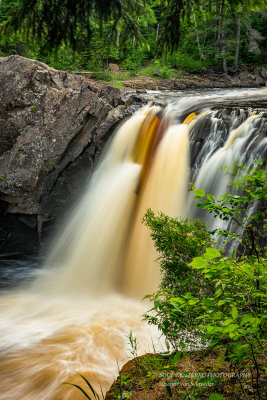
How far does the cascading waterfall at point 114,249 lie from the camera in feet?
15.7

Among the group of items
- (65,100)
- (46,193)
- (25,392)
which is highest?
(65,100)

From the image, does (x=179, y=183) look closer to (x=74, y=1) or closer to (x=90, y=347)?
(x=90, y=347)

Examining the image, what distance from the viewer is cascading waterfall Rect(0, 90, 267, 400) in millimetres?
4777

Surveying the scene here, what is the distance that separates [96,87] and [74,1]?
271 inches

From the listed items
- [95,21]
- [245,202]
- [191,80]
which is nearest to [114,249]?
[95,21]

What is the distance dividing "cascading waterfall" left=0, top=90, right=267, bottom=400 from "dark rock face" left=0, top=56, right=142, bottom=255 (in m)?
0.61

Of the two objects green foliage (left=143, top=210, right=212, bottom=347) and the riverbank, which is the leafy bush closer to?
the riverbank

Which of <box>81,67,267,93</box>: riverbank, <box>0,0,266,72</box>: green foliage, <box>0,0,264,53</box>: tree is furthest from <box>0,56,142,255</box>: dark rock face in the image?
<box>81,67,267,93</box>: riverbank

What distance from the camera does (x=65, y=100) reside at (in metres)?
9.32

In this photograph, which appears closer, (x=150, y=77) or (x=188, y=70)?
(x=150, y=77)

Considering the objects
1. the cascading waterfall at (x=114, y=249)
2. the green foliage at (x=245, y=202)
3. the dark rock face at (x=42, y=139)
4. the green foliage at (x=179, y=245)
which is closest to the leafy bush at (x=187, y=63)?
the cascading waterfall at (x=114, y=249)

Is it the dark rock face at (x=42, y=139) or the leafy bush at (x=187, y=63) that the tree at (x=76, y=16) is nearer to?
the dark rock face at (x=42, y=139)

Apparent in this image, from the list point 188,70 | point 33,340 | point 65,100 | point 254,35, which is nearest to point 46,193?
point 65,100

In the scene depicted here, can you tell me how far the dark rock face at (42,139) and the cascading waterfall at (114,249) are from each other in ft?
2.00
